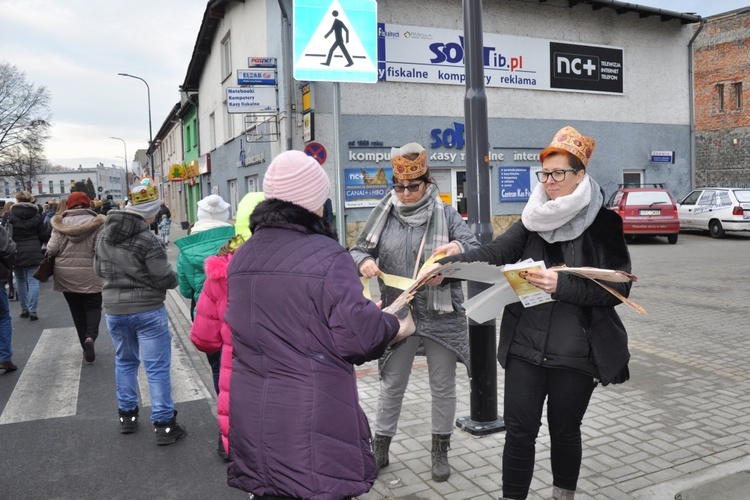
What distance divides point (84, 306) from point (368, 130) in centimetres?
1059

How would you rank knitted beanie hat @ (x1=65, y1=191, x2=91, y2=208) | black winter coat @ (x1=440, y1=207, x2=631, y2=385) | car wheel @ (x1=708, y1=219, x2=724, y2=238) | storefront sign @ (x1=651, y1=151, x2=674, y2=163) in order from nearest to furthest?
1. black winter coat @ (x1=440, y1=207, x2=631, y2=385)
2. knitted beanie hat @ (x1=65, y1=191, x2=91, y2=208)
3. car wheel @ (x1=708, y1=219, x2=724, y2=238)
4. storefront sign @ (x1=651, y1=151, x2=674, y2=163)

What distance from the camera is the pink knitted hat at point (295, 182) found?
2244mm

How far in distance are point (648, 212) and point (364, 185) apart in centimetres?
838

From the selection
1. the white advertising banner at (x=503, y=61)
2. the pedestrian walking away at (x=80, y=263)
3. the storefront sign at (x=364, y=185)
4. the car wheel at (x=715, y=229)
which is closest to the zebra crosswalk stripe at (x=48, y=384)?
the pedestrian walking away at (x=80, y=263)

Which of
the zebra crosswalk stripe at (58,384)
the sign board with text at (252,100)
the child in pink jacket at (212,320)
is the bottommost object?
the zebra crosswalk stripe at (58,384)

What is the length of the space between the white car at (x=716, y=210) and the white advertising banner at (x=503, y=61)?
443 cm

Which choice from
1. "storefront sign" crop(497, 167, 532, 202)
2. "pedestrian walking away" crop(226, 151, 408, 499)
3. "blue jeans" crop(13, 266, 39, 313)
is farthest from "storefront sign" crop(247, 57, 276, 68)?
"pedestrian walking away" crop(226, 151, 408, 499)

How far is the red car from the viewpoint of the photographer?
59.3 ft

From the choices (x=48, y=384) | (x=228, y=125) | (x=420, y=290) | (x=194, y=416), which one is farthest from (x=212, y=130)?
(x=420, y=290)

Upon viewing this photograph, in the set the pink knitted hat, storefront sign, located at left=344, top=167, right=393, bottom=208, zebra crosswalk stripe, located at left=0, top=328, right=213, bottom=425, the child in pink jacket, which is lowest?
zebra crosswalk stripe, located at left=0, top=328, right=213, bottom=425

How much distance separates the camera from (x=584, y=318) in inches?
109

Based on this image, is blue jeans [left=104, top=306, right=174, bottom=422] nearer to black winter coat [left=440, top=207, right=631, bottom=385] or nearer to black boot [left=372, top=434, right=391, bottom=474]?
black boot [left=372, top=434, right=391, bottom=474]

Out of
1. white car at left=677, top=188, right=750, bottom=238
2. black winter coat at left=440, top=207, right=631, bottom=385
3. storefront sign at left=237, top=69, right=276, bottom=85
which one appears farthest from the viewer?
white car at left=677, top=188, right=750, bottom=238

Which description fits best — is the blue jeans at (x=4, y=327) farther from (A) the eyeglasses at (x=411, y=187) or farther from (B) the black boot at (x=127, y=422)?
(A) the eyeglasses at (x=411, y=187)
